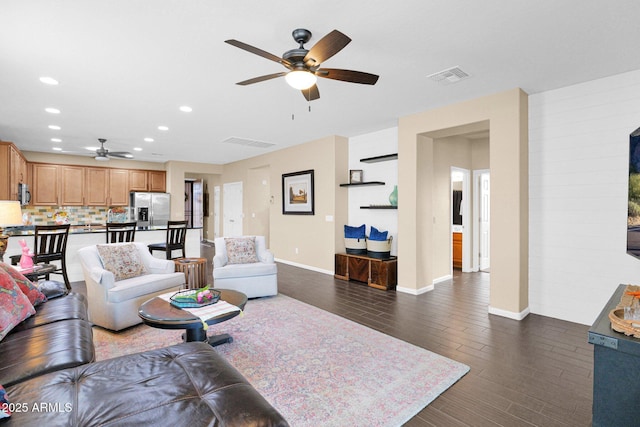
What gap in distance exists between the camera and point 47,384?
1357mm

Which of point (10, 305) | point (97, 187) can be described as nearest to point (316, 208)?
point (10, 305)

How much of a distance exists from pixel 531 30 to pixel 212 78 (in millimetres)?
2820

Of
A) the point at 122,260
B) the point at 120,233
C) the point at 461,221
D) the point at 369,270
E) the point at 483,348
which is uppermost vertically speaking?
the point at 461,221

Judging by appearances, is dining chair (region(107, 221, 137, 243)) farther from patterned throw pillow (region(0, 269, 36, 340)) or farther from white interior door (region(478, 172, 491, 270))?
white interior door (region(478, 172, 491, 270))

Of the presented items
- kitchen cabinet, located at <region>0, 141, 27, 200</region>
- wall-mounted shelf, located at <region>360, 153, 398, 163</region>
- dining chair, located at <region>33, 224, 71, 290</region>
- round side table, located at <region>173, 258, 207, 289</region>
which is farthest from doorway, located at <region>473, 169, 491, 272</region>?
kitchen cabinet, located at <region>0, 141, 27, 200</region>

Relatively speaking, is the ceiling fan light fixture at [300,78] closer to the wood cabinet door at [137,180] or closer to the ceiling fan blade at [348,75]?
the ceiling fan blade at [348,75]

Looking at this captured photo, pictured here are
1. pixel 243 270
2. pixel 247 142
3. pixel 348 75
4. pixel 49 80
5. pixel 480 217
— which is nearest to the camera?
pixel 348 75

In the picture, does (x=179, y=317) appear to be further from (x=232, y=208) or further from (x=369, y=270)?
(x=232, y=208)

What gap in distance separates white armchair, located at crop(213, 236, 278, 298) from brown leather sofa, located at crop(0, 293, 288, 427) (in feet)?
7.10

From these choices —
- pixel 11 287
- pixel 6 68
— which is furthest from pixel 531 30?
pixel 6 68

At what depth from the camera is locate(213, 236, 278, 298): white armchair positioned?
4082 millimetres

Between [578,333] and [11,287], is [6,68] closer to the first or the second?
[11,287]

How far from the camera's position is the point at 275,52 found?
8.95 feet

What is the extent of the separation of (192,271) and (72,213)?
19.3ft
